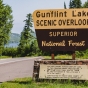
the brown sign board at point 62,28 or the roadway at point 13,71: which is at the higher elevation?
the brown sign board at point 62,28

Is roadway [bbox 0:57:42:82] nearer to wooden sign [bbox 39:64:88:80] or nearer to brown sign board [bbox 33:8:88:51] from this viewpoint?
wooden sign [bbox 39:64:88:80]

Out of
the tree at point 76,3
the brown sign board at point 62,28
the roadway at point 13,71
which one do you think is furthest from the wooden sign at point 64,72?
the tree at point 76,3

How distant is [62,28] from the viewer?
13656mm

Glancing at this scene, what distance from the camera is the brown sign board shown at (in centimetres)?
1346

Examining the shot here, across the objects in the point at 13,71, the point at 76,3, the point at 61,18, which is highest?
the point at 76,3

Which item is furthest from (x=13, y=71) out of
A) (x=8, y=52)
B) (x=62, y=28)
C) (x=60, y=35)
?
(x=8, y=52)

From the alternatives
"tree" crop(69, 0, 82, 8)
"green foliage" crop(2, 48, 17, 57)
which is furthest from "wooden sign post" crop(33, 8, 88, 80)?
"tree" crop(69, 0, 82, 8)

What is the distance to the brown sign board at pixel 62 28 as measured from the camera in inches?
530

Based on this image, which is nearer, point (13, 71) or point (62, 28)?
Answer: point (62, 28)

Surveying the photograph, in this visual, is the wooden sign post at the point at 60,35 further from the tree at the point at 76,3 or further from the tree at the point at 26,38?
the tree at the point at 76,3

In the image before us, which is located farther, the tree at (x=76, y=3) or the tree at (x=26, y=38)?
the tree at (x=76, y=3)

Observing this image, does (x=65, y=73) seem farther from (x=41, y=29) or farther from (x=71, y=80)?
(x=41, y=29)

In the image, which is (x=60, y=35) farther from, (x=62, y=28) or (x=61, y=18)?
(x=61, y=18)

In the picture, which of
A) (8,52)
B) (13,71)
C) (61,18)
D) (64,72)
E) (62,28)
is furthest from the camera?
(8,52)
